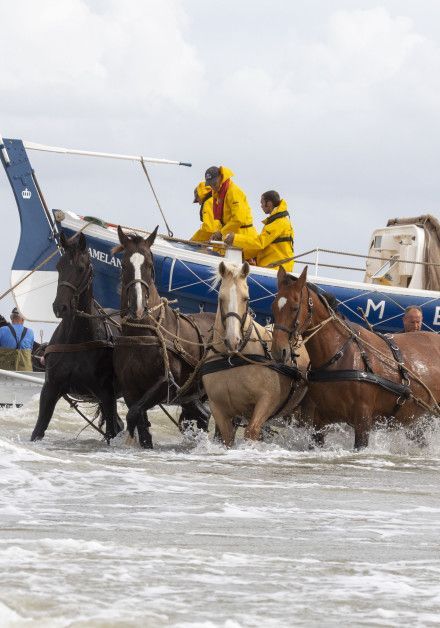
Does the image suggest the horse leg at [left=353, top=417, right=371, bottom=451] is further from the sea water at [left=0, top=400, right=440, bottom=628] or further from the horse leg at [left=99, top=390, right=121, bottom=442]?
the horse leg at [left=99, top=390, right=121, bottom=442]

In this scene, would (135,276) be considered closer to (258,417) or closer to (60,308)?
(60,308)

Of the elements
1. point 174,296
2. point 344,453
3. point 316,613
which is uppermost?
point 174,296

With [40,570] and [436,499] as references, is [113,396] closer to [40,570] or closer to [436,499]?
[436,499]

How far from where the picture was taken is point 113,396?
12.5 meters

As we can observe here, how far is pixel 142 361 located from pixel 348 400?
1.80 m

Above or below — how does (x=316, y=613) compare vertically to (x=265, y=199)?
below

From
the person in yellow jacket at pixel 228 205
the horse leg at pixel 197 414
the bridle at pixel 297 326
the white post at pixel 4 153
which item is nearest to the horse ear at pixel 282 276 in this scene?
the bridle at pixel 297 326

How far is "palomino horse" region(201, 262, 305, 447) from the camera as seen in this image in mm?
11430

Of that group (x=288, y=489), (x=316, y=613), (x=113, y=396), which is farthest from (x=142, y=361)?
(x=316, y=613)

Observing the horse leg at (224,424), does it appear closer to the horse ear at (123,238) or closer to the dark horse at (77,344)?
the dark horse at (77,344)

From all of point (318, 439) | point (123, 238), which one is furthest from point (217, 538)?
point (318, 439)

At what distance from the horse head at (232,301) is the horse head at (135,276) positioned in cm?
67

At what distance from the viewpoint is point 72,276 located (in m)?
12.0

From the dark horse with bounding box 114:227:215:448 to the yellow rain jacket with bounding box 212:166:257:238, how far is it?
4137mm
